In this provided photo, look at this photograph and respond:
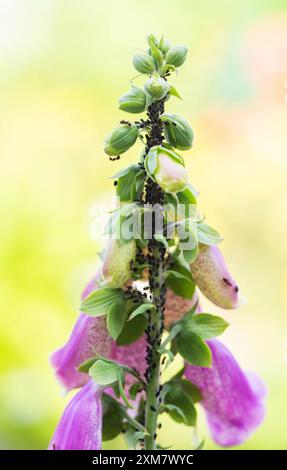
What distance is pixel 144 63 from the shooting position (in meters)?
1.01

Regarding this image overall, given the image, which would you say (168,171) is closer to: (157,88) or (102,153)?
(157,88)

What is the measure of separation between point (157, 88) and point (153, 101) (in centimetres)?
3

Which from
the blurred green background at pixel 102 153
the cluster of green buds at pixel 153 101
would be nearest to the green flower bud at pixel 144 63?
the cluster of green buds at pixel 153 101

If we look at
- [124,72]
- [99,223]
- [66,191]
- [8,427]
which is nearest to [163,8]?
[124,72]

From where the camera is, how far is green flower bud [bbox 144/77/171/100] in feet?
3.14

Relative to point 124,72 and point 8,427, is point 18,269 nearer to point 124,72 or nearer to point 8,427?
point 8,427

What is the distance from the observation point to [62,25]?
3447 millimetres

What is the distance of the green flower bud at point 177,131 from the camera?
98cm

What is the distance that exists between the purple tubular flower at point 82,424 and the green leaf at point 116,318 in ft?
0.36

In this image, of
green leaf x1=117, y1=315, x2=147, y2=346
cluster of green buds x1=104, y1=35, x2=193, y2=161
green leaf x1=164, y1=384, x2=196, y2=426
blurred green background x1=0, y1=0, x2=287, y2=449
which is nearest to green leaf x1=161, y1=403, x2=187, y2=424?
green leaf x1=164, y1=384, x2=196, y2=426

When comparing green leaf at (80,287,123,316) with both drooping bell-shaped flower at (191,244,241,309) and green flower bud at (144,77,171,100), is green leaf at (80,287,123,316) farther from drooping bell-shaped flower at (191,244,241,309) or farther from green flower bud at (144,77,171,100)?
green flower bud at (144,77,171,100)

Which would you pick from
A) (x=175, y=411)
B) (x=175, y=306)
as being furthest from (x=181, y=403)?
(x=175, y=306)

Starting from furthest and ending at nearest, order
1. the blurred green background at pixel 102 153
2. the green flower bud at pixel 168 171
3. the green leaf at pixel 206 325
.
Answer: the blurred green background at pixel 102 153
the green leaf at pixel 206 325
the green flower bud at pixel 168 171

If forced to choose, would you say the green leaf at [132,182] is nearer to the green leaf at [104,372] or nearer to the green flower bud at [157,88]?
the green flower bud at [157,88]
